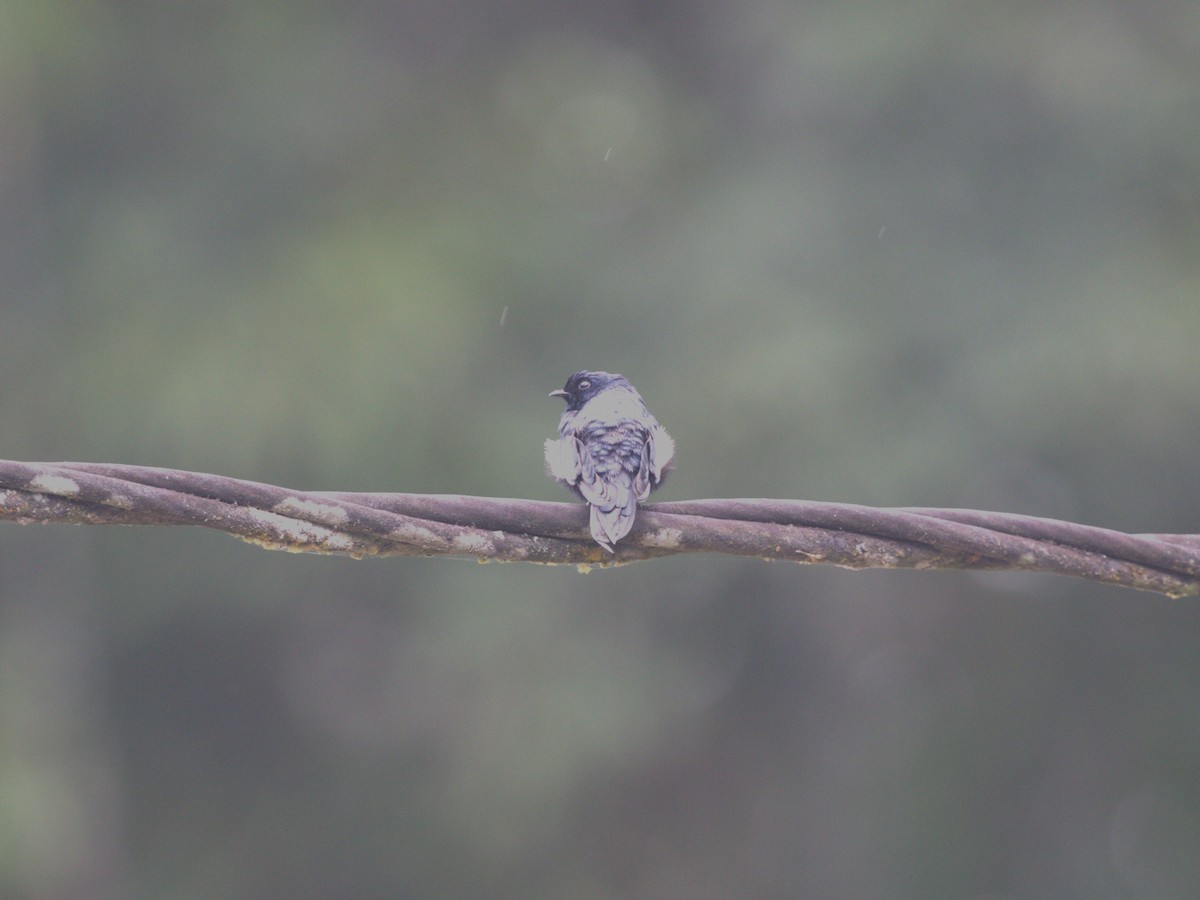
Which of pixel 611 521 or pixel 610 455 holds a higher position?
pixel 610 455

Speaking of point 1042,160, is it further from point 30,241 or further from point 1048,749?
point 30,241

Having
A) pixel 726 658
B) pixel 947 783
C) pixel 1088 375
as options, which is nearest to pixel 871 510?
pixel 1088 375

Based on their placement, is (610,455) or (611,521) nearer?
(611,521)

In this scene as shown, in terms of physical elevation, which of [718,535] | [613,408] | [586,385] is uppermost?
[586,385]

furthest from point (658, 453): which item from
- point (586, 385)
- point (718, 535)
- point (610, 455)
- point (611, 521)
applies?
point (718, 535)

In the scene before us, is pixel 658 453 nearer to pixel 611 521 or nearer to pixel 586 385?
pixel 586 385

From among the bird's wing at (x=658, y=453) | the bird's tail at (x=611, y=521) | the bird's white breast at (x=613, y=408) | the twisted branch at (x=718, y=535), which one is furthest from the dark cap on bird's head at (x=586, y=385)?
the twisted branch at (x=718, y=535)

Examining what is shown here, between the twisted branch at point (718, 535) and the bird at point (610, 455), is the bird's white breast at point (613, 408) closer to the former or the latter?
the bird at point (610, 455)
